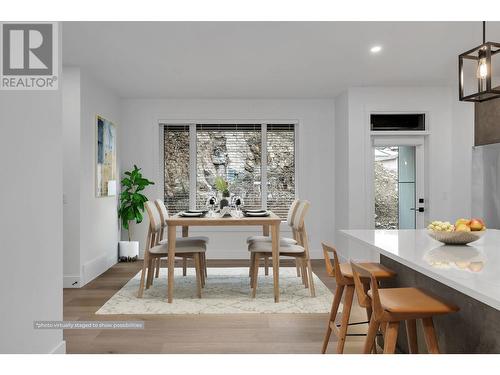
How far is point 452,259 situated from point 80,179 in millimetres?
4161

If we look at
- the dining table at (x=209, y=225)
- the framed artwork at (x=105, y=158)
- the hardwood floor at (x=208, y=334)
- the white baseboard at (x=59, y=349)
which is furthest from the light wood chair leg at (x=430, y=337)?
the framed artwork at (x=105, y=158)

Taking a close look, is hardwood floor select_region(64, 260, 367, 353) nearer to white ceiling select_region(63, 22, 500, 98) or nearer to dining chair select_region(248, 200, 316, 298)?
dining chair select_region(248, 200, 316, 298)

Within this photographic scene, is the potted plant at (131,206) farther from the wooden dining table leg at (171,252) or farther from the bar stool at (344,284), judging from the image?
the bar stool at (344,284)

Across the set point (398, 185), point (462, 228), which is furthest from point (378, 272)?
point (398, 185)

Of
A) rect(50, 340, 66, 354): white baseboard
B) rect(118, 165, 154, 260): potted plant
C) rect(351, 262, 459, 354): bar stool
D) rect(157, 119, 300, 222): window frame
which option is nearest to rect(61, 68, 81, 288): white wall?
rect(118, 165, 154, 260): potted plant

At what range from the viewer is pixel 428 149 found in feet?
20.1

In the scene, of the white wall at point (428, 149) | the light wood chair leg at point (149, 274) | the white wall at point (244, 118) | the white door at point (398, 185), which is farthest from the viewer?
the white wall at point (244, 118)

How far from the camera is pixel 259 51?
4430mm

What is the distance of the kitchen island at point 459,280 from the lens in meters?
→ 1.69

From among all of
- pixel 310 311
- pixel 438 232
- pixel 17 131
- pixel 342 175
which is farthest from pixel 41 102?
pixel 342 175

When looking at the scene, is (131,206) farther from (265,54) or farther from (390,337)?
(390,337)

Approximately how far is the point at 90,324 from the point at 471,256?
2.86 metres

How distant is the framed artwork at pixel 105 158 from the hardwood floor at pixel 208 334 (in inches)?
74.2

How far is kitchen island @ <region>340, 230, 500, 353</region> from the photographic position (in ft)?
5.55
